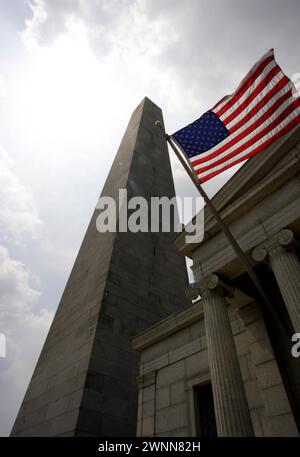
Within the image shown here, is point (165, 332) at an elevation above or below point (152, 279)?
below

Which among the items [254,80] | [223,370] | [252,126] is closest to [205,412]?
[223,370]

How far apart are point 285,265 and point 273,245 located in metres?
0.77

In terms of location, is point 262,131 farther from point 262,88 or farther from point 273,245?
point 273,245

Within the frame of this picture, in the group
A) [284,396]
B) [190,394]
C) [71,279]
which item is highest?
[71,279]

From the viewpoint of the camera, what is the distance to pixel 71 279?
24375mm

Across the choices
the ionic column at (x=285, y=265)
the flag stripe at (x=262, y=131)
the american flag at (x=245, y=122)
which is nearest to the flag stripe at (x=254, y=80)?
the american flag at (x=245, y=122)

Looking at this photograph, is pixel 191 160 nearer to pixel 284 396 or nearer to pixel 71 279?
pixel 284 396

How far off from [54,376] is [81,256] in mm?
10367

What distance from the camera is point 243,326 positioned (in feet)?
36.3

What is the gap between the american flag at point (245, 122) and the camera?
→ 9430 mm

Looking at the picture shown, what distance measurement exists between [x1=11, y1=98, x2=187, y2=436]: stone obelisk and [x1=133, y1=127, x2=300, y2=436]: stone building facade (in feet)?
6.64
